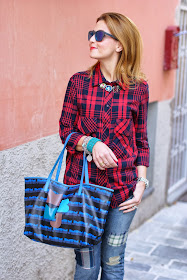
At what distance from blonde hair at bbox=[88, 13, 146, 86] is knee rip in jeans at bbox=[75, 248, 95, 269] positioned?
3.25 feet

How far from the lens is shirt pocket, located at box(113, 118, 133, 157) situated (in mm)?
2820

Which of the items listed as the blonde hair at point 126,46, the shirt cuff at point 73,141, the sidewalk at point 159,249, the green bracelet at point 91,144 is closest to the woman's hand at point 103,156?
the green bracelet at point 91,144

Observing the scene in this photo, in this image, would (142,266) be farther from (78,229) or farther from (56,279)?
(78,229)

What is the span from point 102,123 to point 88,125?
0.27 ft

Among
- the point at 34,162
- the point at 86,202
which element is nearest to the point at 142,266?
the point at 34,162

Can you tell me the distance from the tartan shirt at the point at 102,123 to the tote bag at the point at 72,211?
0.19m

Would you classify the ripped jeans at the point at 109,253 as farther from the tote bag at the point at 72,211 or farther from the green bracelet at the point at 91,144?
the green bracelet at the point at 91,144

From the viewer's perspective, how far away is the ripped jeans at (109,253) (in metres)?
2.90

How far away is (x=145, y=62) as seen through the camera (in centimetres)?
547

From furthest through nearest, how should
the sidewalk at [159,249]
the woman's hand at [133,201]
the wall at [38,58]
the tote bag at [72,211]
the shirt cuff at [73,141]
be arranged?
the sidewalk at [159,249] → the wall at [38,58] → the woman's hand at [133,201] → the shirt cuff at [73,141] → the tote bag at [72,211]

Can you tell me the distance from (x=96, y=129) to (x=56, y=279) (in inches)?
71.1

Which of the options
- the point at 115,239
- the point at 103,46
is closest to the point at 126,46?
the point at 103,46

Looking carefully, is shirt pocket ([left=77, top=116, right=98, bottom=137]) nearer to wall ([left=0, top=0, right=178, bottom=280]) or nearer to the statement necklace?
the statement necklace

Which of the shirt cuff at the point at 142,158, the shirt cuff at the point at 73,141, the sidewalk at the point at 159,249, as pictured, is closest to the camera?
the shirt cuff at the point at 73,141
